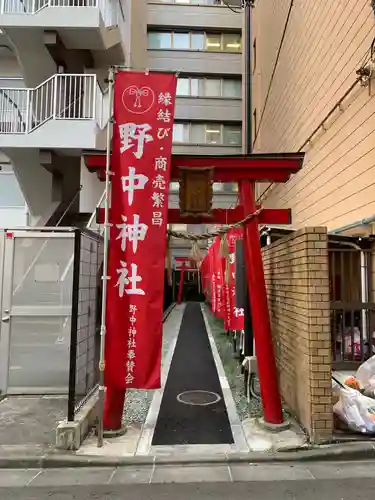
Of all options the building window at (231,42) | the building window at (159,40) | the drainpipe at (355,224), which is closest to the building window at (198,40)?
the building window at (231,42)

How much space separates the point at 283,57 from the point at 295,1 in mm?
1781

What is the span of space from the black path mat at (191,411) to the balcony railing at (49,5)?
924cm

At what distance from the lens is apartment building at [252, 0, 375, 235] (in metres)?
7.29

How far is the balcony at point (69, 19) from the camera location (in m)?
10.7

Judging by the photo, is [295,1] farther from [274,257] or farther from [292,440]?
[292,440]

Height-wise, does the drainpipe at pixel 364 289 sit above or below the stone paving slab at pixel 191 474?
above

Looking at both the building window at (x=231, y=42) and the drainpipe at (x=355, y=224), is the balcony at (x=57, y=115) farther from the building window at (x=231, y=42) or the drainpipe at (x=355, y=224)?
the building window at (x=231, y=42)

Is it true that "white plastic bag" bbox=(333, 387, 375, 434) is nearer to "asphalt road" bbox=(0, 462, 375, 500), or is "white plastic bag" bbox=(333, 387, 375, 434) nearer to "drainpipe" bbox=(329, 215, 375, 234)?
"asphalt road" bbox=(0, 462, 375, 500)

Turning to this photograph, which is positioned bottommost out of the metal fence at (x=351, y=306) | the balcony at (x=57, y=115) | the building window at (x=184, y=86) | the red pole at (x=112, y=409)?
the red pole at (x=112, y=409)

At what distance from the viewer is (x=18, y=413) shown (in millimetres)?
6133

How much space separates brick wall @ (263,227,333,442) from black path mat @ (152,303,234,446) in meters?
1.05

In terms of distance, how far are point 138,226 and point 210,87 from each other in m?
24.6

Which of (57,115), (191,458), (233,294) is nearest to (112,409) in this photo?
(191,458)

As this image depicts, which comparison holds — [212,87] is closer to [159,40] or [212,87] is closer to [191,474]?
[159,40]
